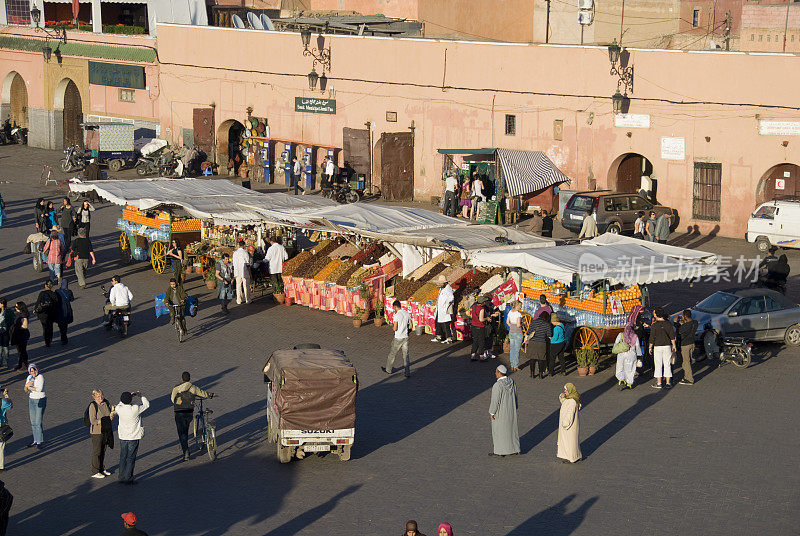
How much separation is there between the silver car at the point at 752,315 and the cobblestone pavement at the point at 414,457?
0.46 metres

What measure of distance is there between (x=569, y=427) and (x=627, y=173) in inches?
876

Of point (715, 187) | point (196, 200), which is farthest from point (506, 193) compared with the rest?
point (196, 200)

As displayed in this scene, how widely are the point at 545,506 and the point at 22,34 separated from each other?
157 feet

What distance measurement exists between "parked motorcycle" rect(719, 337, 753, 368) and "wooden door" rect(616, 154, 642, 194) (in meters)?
15.9

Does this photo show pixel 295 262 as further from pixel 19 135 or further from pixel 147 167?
pixel 19 135

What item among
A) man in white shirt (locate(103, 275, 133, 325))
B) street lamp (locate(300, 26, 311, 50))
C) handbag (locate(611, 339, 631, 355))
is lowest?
handbag (locate(611, 339, 631, 355))

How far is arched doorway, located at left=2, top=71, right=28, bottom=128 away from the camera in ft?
193

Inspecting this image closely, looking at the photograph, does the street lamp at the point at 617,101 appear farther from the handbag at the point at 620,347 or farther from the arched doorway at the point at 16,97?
the arched doorway at the point at 16,97

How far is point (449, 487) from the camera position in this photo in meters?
16.2

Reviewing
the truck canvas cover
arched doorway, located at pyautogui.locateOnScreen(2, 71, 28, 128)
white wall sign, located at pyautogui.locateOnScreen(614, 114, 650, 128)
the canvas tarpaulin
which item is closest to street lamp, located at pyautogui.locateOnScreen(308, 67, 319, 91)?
the canvas tarpaulin

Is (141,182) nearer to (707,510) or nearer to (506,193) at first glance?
(506,193)

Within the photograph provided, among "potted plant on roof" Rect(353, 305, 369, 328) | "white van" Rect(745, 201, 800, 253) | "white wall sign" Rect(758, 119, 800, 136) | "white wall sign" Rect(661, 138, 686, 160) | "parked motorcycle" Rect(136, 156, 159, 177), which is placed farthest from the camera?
"parked motorcycle" Rect(136, 156, 159, 177)

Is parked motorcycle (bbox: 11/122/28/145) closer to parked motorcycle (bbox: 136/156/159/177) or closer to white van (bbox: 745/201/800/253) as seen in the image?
parked motorcycle (bbox: 136/156/159/177)

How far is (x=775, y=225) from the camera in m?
32.5
